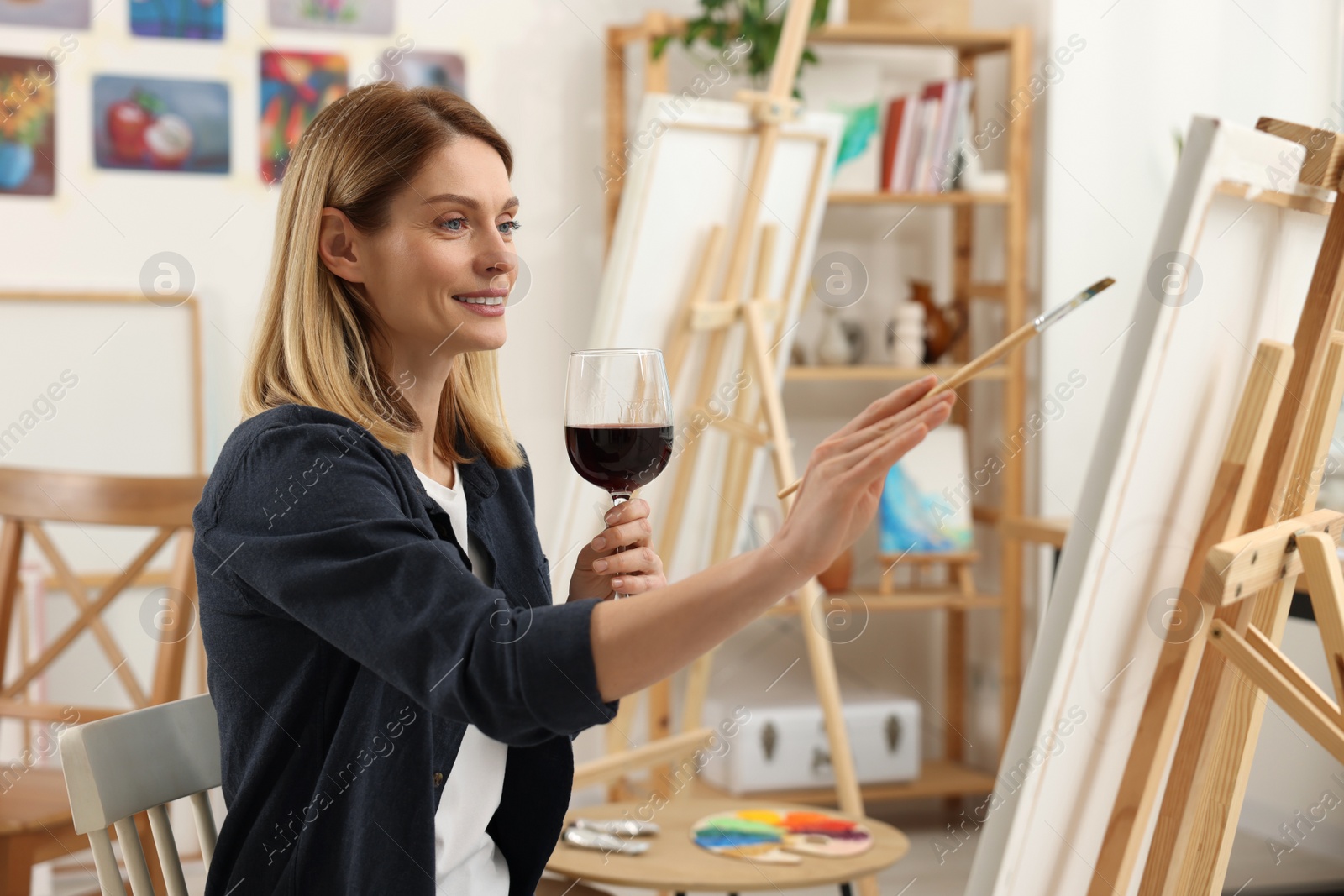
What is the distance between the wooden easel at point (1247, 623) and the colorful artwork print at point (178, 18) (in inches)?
112

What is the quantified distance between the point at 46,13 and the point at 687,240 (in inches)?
73.6

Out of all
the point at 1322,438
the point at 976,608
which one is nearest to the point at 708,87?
the point at 976,608

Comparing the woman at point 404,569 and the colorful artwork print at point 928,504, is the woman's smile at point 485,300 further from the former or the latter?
the colorful artwork print at point 928,504

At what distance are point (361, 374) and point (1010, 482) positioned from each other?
265 cm

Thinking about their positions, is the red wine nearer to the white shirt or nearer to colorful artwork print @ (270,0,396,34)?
the white shirt

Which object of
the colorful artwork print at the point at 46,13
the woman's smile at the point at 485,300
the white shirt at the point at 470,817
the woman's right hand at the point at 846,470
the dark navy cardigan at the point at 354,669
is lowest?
the white shirt at the point at 470,817

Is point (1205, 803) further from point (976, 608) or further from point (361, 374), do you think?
point (976, 608)

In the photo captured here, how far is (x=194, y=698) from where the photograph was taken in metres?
1.30

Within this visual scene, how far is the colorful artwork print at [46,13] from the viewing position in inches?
128

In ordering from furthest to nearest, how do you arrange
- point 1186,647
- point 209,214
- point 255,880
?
point 209,214
point 1186,647
point 255,880

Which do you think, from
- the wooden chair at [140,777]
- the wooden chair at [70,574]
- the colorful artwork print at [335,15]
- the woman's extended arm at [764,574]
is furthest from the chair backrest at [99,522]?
the woman's extended arm at [764,574]

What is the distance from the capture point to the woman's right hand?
89 centimetres

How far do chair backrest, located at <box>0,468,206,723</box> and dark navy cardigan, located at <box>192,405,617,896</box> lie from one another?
4.14 ft

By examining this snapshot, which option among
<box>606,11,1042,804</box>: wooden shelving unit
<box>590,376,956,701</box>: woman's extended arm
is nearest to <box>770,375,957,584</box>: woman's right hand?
<box>590,376,956,701</box>: woman's extended arm
